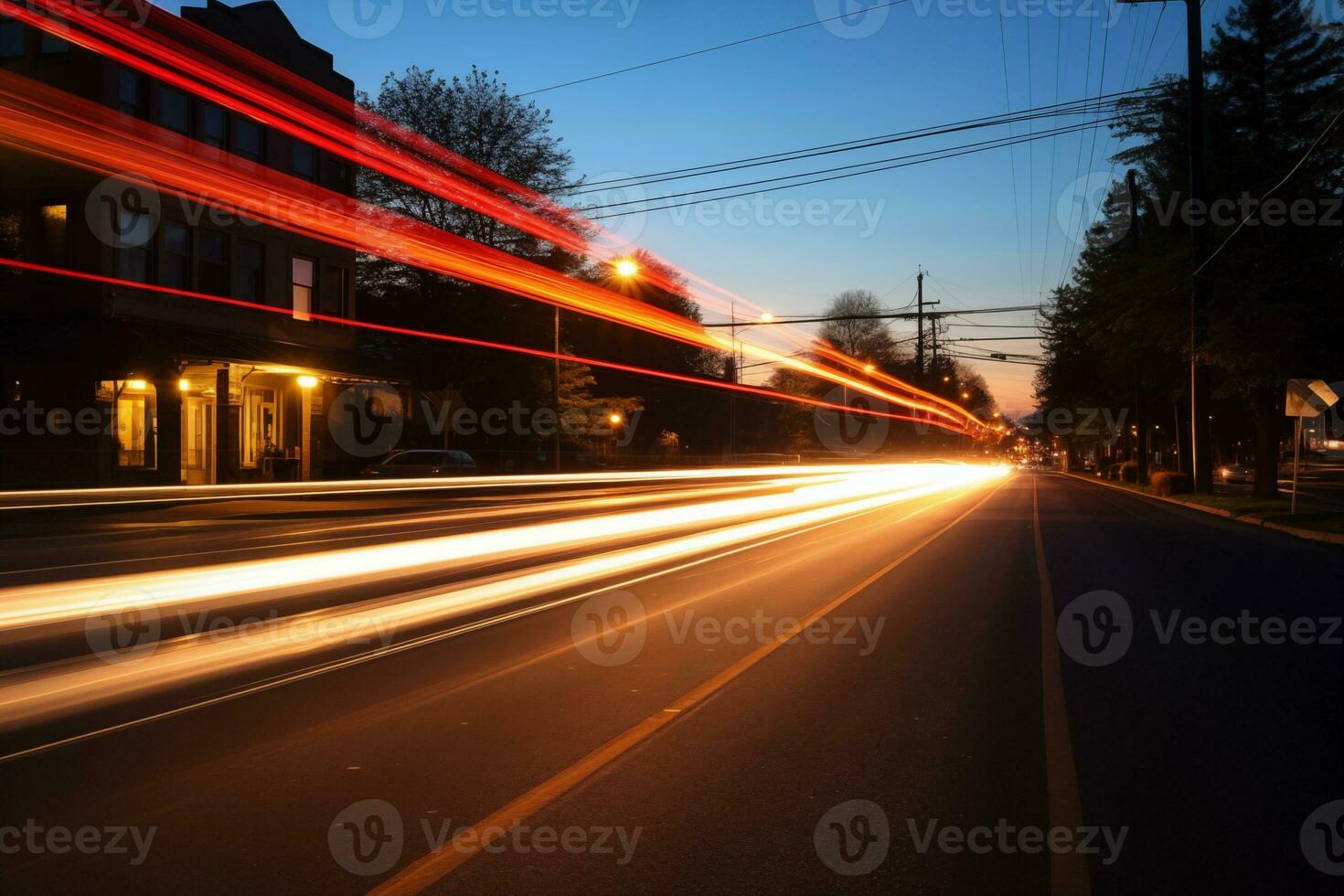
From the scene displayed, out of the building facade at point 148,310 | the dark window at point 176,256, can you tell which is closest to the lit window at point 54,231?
the building facade at point 148,310

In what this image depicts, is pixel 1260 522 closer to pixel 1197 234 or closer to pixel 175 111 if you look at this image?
pixel 1197 234

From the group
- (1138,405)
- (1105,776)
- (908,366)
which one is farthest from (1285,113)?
(908,366)

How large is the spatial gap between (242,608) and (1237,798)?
891 centimetres

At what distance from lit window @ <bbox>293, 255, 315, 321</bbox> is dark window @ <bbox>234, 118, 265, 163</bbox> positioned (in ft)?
12.4

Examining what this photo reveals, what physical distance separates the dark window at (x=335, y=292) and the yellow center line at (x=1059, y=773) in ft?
110

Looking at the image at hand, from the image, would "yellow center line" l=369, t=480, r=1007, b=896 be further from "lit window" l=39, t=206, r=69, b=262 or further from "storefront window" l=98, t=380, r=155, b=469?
"lit window" l=39, t=206, r=69, b=262

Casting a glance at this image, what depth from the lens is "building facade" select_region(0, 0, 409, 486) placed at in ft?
91.7

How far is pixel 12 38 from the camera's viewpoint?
29.7 m

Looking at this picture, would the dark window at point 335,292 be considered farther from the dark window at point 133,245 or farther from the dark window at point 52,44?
the dark window at point 52,44

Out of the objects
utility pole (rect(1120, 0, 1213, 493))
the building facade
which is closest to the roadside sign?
utility pole (rect(1120, 0, 1213, 493))

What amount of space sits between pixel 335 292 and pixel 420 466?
955 centimetres

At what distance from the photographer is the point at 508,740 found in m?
6.00

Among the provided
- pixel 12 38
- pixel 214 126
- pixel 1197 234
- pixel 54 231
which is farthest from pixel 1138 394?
pixel 12 38

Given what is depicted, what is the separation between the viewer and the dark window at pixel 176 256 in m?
31.4
